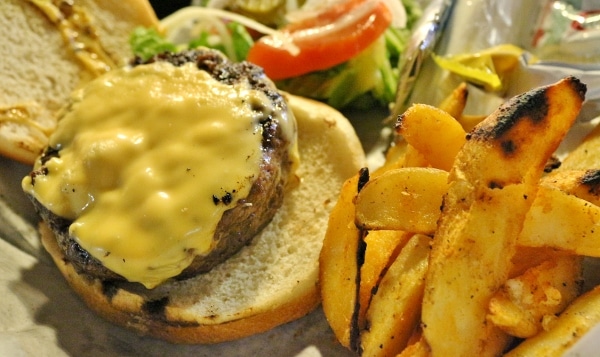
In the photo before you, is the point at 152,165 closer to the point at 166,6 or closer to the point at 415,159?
the point at 415,159

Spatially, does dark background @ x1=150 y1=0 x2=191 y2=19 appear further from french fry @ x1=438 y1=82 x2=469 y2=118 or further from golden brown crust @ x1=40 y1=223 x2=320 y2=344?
french fry @ x1=438 y1=82 x2=469 y2=118

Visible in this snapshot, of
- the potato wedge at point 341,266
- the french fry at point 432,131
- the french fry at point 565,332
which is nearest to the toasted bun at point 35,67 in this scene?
the potato wedge at point 341,266

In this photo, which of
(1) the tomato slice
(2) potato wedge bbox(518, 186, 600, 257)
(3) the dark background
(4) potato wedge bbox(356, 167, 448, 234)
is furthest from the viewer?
(3) the dark background

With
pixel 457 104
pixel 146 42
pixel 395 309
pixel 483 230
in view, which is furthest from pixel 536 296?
pixel 146 42

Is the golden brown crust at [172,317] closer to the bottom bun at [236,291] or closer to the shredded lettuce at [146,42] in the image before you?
the bottom bun at [236,291]

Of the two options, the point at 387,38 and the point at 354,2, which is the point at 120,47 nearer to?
the point at 354,2

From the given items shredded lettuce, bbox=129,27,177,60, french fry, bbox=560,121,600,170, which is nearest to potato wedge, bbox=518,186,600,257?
french fry, bbox=560,121,600,170
